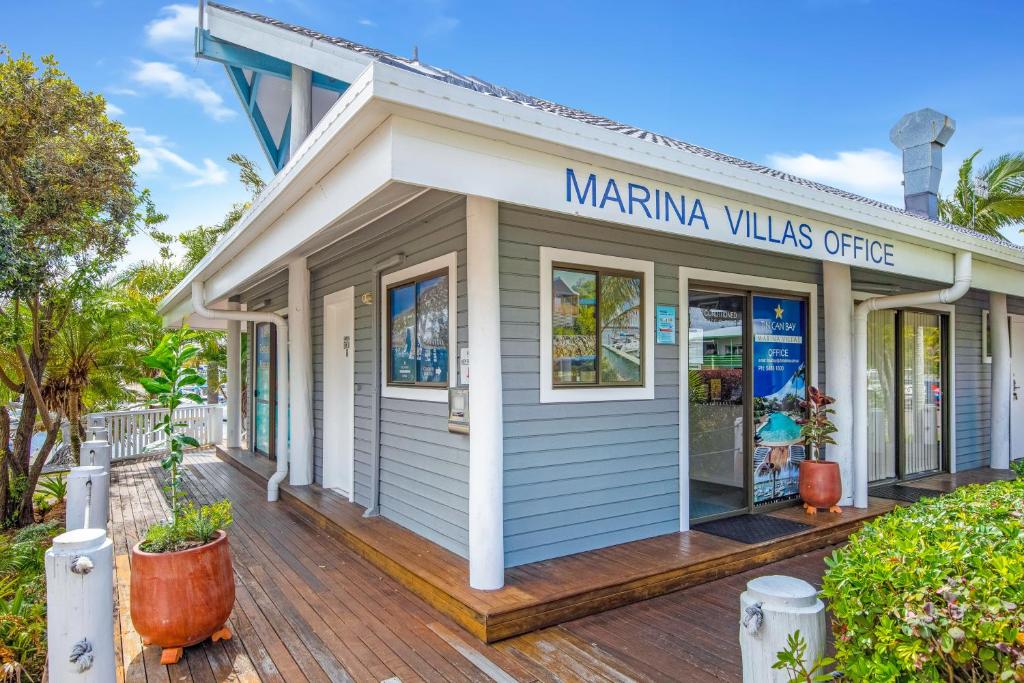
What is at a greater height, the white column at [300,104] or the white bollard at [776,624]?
the white column at [300,104]

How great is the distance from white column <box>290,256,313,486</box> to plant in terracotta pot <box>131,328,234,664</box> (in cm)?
299

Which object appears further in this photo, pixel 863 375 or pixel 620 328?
pixel 863 375

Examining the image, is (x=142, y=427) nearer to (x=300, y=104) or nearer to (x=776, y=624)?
(x=300, y=104)

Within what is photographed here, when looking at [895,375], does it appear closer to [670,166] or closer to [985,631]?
[670,166]

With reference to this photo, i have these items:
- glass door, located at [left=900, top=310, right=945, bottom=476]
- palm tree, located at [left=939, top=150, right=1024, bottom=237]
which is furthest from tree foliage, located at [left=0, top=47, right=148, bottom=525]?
palm tree, located at [left=939, top=150, right=1024, bottom=237]

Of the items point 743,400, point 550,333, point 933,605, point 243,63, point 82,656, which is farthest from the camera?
point 243,63

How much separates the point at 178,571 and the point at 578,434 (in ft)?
8.05

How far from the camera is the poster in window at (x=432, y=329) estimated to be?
4316mm

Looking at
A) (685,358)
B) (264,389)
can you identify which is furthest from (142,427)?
(685,358)

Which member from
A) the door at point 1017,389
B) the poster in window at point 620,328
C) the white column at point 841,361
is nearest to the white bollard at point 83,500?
the poster in window at point 620,328

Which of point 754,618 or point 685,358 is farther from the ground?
point 685,358

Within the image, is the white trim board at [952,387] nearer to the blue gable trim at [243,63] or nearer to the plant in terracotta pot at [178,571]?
the blue gable trim at [243,63]

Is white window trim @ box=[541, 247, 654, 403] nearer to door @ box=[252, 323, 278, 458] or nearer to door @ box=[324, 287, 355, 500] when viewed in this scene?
door @ box=[324, 287, 355, 500]

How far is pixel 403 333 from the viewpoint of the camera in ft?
16.1
